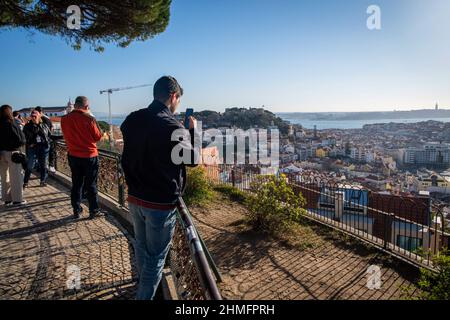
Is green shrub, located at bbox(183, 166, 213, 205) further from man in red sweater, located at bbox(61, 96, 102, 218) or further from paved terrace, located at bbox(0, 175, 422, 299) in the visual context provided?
man in red sweater, located at bbox(61, 96, 102, 218)

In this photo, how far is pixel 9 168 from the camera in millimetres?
5801

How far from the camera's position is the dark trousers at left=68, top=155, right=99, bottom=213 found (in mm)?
4949

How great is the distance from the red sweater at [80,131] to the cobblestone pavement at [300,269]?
291 cm

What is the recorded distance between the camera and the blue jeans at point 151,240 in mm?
2332

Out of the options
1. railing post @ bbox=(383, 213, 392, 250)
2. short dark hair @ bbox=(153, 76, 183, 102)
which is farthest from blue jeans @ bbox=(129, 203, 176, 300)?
railing post @ bbox=(383, 213, 392, 250)

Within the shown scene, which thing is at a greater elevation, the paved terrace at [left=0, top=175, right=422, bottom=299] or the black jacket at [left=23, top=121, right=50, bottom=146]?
the black jacket at [left=23, top=121, right=50, bottom=146]

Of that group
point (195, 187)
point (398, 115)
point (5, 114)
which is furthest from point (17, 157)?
point (398, 115)

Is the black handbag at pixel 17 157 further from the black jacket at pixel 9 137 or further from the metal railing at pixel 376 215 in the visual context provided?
the metal railing at pixel 376 215

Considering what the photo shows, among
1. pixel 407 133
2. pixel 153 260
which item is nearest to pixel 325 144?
pixel 407 133

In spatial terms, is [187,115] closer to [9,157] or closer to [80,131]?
[80,131]

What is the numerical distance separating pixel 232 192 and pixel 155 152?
8.06 m

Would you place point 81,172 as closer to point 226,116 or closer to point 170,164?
point 170,164

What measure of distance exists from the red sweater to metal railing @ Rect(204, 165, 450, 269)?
12.8 ft

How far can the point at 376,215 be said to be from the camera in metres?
7.09
